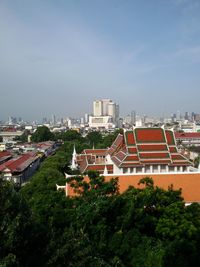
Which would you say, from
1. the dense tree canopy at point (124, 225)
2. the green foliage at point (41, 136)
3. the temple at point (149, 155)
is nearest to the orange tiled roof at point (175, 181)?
the temple at point (149, 155)

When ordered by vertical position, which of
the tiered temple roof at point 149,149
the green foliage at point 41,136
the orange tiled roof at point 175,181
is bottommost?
the green foliage at point 41,136

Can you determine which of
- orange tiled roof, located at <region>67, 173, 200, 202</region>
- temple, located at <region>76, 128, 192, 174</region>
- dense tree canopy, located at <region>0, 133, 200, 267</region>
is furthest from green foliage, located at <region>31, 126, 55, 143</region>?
dense tree canopy, located at <region>0, 133, 200, 267</region>

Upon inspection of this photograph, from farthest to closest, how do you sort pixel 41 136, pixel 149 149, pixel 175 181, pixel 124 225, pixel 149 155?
pixel 41 136, pixel 149 149, pixel 149 155, pixel 175 181, pixel 124 225

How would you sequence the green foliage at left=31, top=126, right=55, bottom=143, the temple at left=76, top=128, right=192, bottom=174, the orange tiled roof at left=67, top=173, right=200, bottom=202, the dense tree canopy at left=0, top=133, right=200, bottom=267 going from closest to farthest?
the dense tree canopy at left=0, top=133, right=200, bottom=267
the orange tiled roof at left=67, top=173, right=200, bottom=202
the temple at left=76, top=128, right=192, bottom=174
the green foliage at left=31, top=126, right=55, bottom=143

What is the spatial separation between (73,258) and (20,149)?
6742 centimetres

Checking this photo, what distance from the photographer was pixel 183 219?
13.1m

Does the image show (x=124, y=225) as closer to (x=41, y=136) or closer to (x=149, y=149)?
(x=149, y=149)

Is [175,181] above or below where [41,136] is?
above

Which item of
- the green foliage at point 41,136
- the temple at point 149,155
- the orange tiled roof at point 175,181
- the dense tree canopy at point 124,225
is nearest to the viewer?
the dense tree canopy at point 124,225

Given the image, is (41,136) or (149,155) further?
(41,136)

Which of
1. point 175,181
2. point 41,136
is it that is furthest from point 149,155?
point 41,136

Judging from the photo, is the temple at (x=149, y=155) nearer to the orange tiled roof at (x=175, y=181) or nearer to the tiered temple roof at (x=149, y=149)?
the tiered temple roof at (x=149, y=149)

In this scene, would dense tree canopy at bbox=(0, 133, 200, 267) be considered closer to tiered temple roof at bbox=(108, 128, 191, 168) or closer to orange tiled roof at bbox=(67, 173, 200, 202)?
orange tiled roof at bbox=(67, 173, 200, 202)

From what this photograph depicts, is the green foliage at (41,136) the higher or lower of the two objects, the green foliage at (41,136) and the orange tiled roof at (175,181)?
the lower
